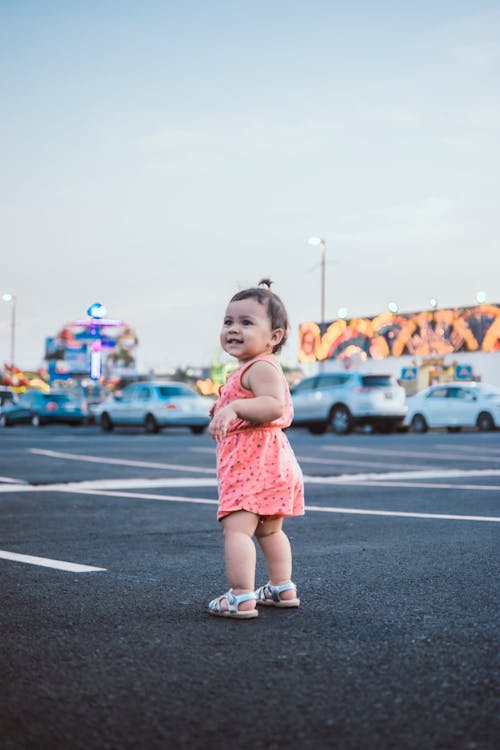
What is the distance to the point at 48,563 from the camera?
5.77 metres

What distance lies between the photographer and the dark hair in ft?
14.9

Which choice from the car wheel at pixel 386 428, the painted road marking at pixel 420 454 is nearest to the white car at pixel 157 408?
the car wheel at pixel 386 428

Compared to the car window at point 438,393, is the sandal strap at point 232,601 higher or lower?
lower

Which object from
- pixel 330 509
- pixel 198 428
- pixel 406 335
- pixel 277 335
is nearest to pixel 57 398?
pixel 198 428

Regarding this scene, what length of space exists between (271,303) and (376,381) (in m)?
24.8

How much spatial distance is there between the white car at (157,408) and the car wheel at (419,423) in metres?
6.16

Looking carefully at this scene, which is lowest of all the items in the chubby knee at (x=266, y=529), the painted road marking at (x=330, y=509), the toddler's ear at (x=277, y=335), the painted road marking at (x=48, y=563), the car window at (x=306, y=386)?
the painted road marking at (x=330, y=509)

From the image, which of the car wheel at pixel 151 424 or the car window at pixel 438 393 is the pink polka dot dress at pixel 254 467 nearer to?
the car wheel at pixel 151 424

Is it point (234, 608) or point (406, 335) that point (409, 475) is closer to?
point (234, 608)

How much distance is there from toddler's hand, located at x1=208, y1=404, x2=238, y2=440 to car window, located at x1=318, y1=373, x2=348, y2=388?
25123mm

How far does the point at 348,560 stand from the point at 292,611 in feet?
4.78

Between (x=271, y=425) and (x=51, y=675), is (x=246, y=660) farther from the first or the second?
(x=271, y=425)

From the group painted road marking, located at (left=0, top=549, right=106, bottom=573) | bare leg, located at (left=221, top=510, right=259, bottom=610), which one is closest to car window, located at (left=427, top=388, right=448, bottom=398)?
painted road marking, located at (left=0, top=549, right=106, bottom=573)

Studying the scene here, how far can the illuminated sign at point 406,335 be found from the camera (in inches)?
2067
